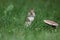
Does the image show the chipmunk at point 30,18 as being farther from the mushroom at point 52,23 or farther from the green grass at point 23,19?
the mushroom at point 52,23

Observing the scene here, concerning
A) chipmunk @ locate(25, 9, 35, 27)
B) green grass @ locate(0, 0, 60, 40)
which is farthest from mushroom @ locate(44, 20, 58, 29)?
chipmunk @ locate(25, 9, 35, 27)

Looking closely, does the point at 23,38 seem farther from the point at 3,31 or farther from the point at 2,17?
the point at 2,17

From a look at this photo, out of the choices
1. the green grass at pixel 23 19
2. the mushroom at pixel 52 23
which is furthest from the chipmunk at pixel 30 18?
the mushroom at pixel 52 23

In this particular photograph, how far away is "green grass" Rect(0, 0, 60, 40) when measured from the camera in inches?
318

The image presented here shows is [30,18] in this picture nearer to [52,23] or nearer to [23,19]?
[23,19]

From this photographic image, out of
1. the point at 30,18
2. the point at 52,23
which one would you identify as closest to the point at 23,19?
the point at 30,18

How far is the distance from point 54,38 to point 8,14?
172 cm

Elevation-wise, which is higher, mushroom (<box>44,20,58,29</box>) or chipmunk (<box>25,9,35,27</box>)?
chipmunk (<box>25,9,35,27</box>)

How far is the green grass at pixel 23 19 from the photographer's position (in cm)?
807

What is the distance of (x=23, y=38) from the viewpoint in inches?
308

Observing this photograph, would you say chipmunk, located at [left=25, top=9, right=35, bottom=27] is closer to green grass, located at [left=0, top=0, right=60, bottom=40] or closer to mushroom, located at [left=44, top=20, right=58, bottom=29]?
green grass, located at [left=0, top=0, right=60, bottom=40]

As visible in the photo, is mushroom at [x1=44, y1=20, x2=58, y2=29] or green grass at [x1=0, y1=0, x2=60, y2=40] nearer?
green grass at [x1=0, y1=0, x2=60, y2=40]

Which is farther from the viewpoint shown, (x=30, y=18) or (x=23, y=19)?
(x=23, y=19)

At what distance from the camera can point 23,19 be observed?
9023 millimetres
